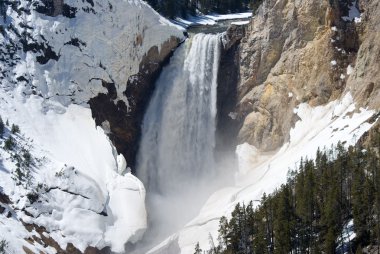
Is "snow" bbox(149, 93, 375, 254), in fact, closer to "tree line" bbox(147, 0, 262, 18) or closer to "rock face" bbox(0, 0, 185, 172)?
"rock face" bbox(0, 0, 185, 172)

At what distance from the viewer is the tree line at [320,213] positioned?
36188 millimetres

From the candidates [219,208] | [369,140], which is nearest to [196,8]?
[219,208]

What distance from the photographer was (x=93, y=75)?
56562 mm

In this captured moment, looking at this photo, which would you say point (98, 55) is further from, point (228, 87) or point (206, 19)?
point (206, 19)

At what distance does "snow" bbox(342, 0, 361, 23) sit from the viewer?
52.2 m

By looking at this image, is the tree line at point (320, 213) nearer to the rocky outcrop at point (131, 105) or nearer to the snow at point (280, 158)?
the snow at point (280, 158)

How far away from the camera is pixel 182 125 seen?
58656 millimetres

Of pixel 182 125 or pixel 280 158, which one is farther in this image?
pixel 182 125

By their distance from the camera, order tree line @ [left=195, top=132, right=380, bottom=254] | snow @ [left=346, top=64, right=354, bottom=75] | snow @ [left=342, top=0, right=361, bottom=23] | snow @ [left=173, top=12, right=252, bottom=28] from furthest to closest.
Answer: snow @ [left=173, top=12, right=252, bottom=28] → snow @ [left=342, top=0, right=361, bottom=23] → snow @ [left=346, top=64, right=354, bottom=75] → tree line @ [left=195, top=132, right=380, bottom=254]

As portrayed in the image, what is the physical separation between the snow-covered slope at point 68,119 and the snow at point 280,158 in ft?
15.2

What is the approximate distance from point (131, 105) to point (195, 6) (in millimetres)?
31283

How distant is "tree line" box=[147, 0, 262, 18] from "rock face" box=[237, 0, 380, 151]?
70.8 ft

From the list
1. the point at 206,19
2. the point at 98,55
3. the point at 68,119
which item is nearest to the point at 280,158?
the point at 68,119

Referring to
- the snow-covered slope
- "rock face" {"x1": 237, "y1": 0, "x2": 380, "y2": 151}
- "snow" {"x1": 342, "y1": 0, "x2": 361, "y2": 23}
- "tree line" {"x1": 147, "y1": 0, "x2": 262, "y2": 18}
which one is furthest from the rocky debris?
"tree line" {"x1": 147, "y1": 0, "x2": 262, "y2": 18}
